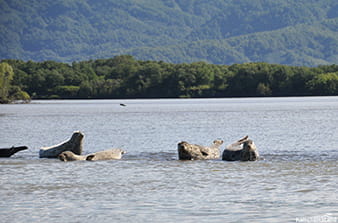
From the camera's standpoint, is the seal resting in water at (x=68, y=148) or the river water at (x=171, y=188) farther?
the seal resting in water at (x=68, y=148)

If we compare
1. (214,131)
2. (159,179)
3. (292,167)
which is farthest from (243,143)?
(214,131)

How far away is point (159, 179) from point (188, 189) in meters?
2.73

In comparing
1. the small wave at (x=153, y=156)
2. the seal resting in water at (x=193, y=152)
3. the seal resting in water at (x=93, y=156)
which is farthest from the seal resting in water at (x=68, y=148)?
the seal resting in water at (x=193, y=152)

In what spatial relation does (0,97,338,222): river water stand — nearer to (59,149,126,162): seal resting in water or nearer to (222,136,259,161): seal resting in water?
(59,149,126,162): seal resting in water

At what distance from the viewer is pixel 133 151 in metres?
35.3

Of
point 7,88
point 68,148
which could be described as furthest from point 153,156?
point 7,88

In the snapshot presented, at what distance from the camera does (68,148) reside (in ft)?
105

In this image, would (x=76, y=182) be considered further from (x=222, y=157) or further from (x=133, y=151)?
(x=133, y=151)

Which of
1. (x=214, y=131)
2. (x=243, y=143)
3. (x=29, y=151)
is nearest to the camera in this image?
(x=243, y=143)

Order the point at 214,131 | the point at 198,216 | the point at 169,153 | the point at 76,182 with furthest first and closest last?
the point at 214,131 → the point at 169,153 → the point at 76,182 → the point at 198,216

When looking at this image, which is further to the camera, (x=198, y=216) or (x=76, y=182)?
(x=76, y=182)

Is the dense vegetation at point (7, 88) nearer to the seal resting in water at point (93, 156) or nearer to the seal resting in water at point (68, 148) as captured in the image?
the seal resting in water at point (68, 148)

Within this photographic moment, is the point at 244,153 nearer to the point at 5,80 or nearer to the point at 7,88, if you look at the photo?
the point at 5,80

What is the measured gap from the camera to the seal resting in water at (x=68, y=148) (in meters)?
31.8
